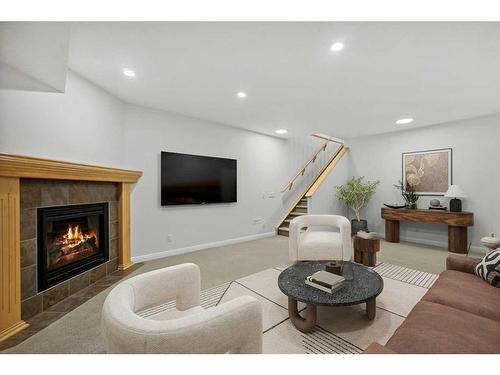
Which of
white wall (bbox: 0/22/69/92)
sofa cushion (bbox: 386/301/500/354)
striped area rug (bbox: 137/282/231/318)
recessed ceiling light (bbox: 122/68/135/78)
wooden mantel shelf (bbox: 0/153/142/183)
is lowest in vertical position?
striped area rug (bbox: 137/282/231/318)

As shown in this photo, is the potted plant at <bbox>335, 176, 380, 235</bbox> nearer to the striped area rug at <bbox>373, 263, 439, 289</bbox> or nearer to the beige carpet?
the striped area rug at <bbox>373, 263, 439, 289</bbox>

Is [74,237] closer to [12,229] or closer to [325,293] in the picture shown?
[12,229]

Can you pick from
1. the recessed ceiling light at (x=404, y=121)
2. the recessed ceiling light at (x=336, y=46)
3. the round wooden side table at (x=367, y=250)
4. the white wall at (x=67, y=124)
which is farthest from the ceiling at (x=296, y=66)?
the round wooden side table at (x=367, y=250)

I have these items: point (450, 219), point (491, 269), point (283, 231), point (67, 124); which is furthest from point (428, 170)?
point (67, 124)

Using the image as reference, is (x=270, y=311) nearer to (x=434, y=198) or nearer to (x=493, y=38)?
(x=493, y=38)

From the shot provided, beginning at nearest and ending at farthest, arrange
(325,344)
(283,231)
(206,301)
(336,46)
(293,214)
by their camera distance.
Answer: (325,344), (336,46), (206,301), (283,231), (293,214)

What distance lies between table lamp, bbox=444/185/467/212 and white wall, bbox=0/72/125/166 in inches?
215

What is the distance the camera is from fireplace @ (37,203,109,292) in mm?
2124

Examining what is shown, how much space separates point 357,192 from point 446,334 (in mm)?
4392

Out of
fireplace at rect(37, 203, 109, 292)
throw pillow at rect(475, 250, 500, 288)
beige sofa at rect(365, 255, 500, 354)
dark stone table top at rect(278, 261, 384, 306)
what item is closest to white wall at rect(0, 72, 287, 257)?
fireplace at rect(37, 203, 109, 292)

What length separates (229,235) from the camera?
4.56 meters

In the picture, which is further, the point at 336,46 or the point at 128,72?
the point at 128,72

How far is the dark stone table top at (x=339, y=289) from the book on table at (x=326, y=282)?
0.03 meters

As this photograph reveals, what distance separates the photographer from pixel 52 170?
2.08 metres
